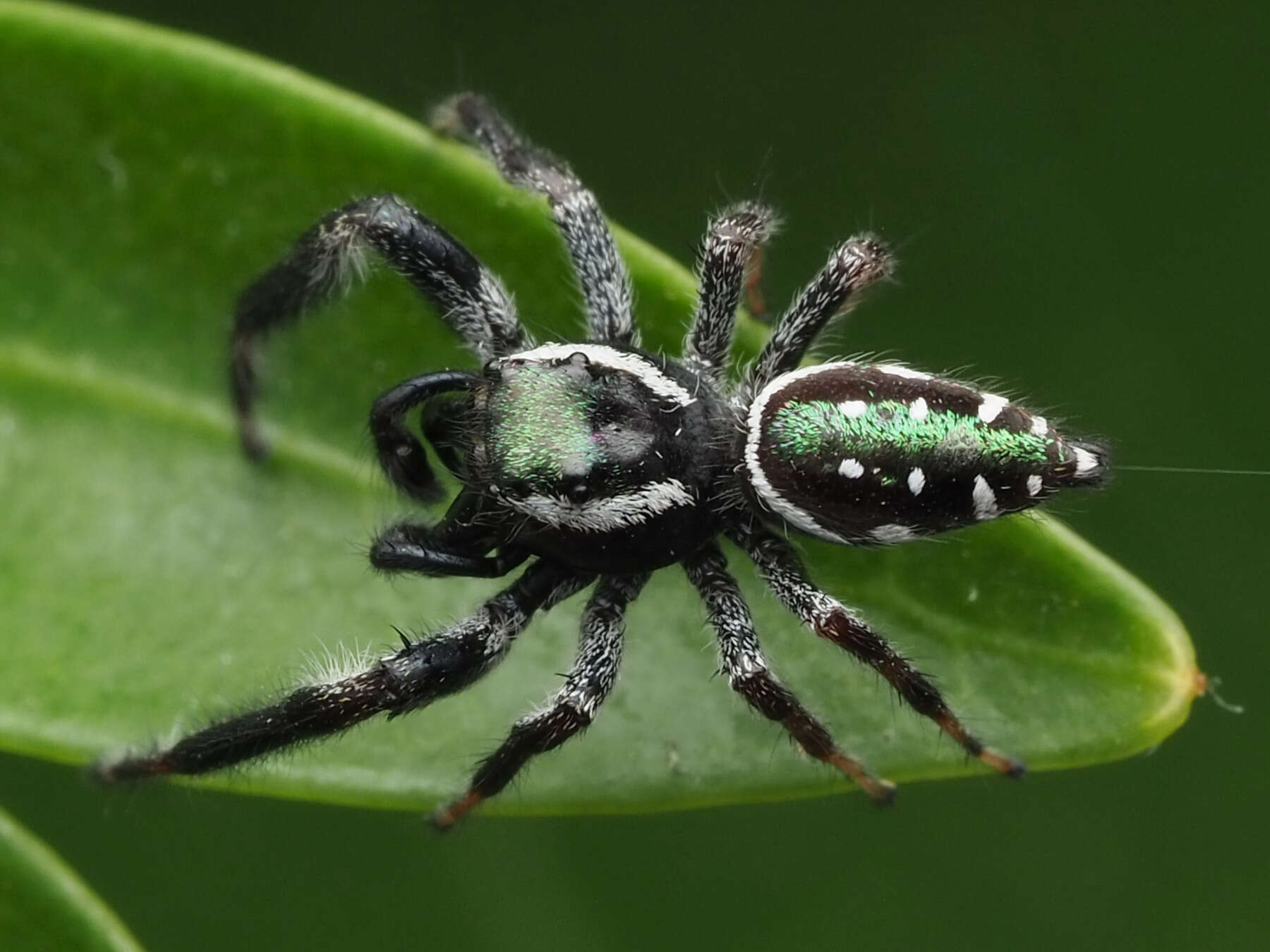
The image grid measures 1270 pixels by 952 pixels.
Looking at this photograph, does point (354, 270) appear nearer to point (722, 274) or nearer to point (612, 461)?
point (612, 461)

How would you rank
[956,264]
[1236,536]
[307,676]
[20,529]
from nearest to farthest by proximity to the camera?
[307,676]
[20,529]
[1236,536]
[956,264]

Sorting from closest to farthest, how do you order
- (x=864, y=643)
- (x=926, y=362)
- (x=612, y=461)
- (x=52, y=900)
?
1. (x=52, y=900)
2. (x=864, y=643)
3. (x=612, y=461)
4. (x=926, y=362)

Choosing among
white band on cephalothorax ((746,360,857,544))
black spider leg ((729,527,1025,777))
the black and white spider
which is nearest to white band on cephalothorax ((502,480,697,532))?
the black and white spider

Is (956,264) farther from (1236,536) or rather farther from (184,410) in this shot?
(184,410)

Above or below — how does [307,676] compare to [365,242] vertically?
below

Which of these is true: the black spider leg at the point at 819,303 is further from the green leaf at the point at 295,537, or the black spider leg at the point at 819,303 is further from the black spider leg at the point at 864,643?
the black spider leg at the point at 864,643

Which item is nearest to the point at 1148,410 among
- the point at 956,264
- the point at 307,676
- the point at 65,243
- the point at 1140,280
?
the point at 1140,280

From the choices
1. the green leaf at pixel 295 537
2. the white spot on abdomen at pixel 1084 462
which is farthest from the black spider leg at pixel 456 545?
the white spot on abdomen at pixel 1084 462

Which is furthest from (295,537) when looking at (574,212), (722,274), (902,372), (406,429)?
Result: (902,372)
